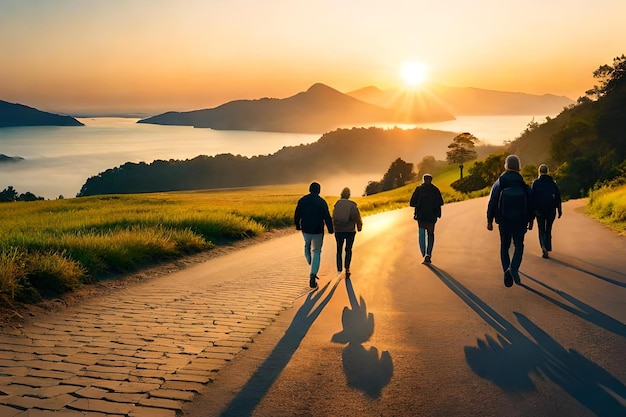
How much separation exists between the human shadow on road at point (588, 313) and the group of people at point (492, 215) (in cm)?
78

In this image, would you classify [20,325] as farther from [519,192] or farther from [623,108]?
[623,108]

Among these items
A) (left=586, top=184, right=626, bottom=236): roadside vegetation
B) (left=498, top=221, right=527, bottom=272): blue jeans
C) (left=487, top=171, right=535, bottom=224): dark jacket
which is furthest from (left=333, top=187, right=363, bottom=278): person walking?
(left=586, top=184, right=626, bottom=236): roadside vegetation

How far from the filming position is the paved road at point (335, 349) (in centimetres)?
471

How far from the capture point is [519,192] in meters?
9.71

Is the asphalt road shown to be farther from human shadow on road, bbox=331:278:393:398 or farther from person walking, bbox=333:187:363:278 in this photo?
person walking, bbox=333:187:363:278

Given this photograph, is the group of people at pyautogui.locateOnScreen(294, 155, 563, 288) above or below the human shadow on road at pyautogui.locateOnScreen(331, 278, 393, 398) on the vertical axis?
above

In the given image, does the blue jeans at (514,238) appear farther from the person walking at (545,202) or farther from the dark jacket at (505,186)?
the person walking at (545,202)

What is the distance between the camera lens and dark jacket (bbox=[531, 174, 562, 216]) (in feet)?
42.4

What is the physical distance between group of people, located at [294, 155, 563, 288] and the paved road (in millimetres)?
593

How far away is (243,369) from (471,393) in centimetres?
215

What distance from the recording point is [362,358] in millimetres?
5867

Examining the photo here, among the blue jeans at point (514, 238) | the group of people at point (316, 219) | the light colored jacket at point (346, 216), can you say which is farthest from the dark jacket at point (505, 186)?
the light colored jacket at point (346, 216)

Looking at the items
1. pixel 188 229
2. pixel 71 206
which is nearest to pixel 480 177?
pixel 71 206

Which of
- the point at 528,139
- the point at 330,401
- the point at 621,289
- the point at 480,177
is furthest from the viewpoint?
the point at 528,139
